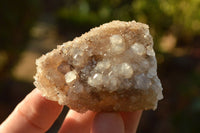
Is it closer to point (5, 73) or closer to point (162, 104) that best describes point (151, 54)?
point (162, 104)

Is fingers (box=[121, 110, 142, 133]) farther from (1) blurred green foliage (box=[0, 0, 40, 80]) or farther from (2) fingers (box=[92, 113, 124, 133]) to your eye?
(1) blurred green foliage (box=[0, 0, 40, 80])

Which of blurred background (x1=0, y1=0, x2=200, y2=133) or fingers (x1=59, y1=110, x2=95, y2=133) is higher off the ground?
fingers (x1=59, y1=110, x2=95, y2=133)

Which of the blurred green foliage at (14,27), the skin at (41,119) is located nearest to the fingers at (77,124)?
the skin at (41,119)

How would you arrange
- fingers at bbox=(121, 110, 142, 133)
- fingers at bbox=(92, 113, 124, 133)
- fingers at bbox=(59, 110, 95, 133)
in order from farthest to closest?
fingers at bbox=(59, 110, 95, 133)
fingers at bbox=(121, 110, 142, 133)
fingers at bbox=(92, 113, 124, 133)

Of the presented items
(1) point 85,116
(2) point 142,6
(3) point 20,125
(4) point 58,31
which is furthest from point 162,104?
(4) point 58,31

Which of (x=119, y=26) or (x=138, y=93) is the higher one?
(x=119, y=26)

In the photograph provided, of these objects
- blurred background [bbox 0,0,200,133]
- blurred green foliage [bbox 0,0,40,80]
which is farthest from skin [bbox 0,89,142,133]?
blurred green foliage [bbox 0,0,40,80]

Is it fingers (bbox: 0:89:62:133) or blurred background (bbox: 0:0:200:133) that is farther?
blurred background (bbox: 0:0:200:133)

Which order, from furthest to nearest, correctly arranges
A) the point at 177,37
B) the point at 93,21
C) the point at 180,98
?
the point at 93,21
the point at 177,37
the point at 180,98
